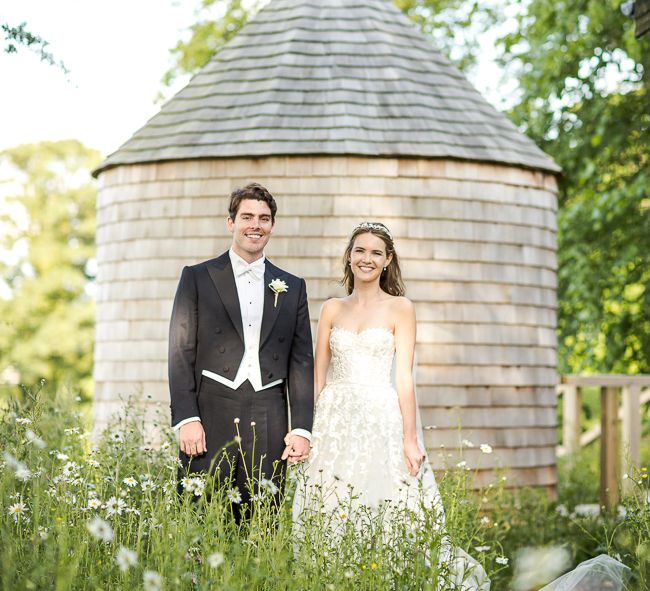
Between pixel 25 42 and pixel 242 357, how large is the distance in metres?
2.21

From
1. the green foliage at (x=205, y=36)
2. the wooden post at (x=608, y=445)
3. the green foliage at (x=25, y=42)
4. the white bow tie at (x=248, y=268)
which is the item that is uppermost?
the green foliage at (x=205, y=36)

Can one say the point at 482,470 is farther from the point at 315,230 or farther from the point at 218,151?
the point at 218,151

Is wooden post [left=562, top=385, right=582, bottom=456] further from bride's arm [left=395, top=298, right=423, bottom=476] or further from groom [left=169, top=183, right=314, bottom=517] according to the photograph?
groom [left=169, top=183, right=314, bottom=517]

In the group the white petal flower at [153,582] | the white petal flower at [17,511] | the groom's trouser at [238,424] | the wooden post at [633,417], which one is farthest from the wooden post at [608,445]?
the white petal flower at [153,582]

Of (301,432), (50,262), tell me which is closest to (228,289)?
(301,432)

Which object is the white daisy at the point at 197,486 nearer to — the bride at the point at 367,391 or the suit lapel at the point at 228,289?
the suit lapel at the point at 228,289

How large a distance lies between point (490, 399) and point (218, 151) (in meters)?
3.14

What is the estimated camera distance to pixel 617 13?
11.7 metres

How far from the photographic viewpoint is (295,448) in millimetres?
4223

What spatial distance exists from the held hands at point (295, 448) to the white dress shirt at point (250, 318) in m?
0.02

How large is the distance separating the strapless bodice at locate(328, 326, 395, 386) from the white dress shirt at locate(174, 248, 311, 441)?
65cm

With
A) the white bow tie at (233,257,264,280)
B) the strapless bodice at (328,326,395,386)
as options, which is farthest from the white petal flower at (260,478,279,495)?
the strapless bodice at (328,326,395,386)

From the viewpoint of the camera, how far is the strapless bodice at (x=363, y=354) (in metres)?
4.83

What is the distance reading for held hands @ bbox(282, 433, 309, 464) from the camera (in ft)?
13.8
